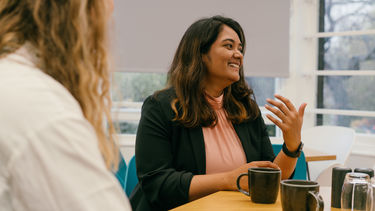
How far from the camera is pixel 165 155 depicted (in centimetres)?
186

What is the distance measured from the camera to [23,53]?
2.16 ft

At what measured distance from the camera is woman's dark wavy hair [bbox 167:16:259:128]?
2.03m

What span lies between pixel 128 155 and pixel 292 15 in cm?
200

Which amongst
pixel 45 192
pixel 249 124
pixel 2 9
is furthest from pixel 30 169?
pixel 249 124

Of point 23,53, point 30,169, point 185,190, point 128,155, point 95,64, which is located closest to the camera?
point 30,169

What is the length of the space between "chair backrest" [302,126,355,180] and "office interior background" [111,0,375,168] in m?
0.41

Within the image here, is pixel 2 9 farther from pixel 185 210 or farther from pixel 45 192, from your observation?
pixel 185 210

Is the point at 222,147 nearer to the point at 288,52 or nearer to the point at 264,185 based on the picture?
the point at 264,185

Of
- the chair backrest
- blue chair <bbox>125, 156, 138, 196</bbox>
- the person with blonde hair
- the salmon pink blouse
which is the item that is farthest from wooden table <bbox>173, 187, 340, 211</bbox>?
the chair backrest

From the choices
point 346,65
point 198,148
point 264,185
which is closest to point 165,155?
point 198,148

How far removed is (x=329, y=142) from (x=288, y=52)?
929mm

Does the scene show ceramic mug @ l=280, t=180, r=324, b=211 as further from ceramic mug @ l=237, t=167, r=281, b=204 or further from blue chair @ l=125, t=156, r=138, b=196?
blue chair @ l=125, t=156, r=138, b=196

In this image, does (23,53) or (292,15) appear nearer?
(23,53)

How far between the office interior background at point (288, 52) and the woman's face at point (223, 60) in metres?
1.56
